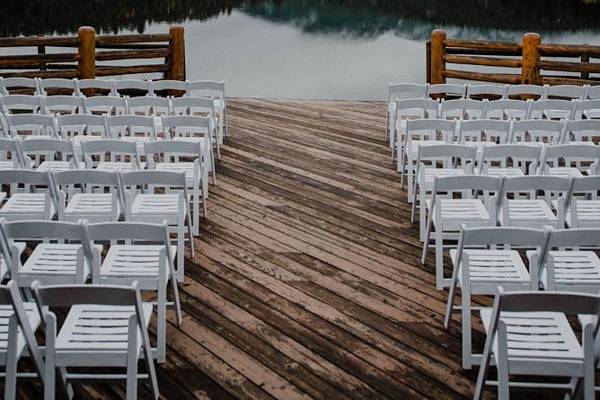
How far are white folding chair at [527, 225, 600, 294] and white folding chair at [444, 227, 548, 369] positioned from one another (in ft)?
0.22

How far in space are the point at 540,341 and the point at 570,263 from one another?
108 centimetres

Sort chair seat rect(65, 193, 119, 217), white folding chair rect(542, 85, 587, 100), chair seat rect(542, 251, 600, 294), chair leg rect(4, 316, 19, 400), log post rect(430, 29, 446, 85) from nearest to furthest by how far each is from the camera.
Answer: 1. chair leg rect(4, 316, 19, 400)
2. chair seat rect(542, 251, 600, 294)
3. chair seat rect(65, 193, 119, 217)
4. white folding chair rect(542, 85, 587, 100)
5. log post rect(430, 29, 446, 85)

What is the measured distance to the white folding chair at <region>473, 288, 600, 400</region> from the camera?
10.8 feet

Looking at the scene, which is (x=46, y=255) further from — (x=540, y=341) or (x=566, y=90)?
(x=566, y=90)

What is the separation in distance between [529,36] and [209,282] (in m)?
8.88

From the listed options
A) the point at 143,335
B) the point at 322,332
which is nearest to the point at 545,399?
the point at 322,332

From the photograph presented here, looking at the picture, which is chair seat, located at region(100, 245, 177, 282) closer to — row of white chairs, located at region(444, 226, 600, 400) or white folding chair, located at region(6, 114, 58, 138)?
row of white chairs, located at region(444, 226, 600, 400)

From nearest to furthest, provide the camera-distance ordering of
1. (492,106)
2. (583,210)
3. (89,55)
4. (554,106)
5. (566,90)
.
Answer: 1. (583,210)
2. (554,106)
3. (492,106)
4. (566,90)
5. (89,55)

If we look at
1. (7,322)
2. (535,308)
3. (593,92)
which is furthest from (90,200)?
(593,92)

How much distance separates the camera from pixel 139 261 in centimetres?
461

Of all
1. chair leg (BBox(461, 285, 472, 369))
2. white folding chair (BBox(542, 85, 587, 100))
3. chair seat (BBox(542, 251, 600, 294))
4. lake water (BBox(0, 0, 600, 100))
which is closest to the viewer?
chair leg (BBox(461, 285, 472, 369))

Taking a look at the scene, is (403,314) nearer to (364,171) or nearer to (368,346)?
(368,346)

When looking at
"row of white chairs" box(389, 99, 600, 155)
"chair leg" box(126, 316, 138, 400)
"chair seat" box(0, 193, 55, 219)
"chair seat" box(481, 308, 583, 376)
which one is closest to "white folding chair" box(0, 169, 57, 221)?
"chair seat" box(0, 193, 55, 219)

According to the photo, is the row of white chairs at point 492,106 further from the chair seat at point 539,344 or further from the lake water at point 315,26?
the lake water at point 315,26
